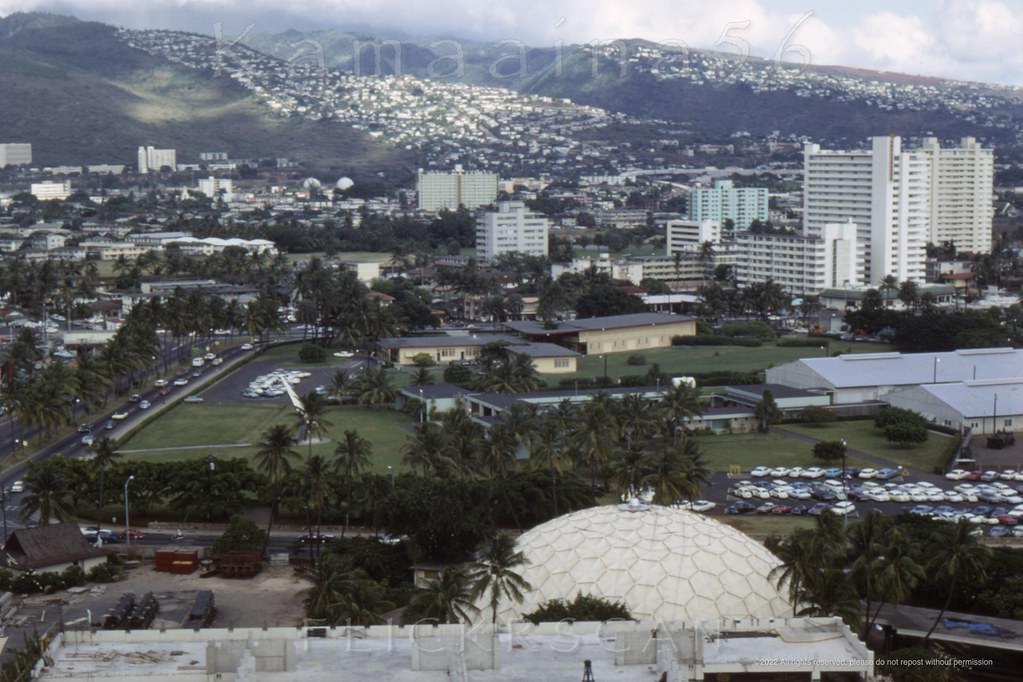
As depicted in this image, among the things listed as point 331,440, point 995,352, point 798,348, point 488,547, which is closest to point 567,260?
point 798,348

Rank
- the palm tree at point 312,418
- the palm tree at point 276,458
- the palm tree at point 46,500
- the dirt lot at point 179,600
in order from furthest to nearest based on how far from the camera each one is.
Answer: the palm tree at point 312,418 < the palm tree at point 276,458 < the palm tree at point 46,500 < the dirt lot at point 179,600

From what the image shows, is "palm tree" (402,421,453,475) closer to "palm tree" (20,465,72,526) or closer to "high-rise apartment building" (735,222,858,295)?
"palm tree" (20,465,72,526)

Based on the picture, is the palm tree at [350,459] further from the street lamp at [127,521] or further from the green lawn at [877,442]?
the green lawn at [877,442]

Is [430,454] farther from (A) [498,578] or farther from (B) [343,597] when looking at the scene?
(A) [498,578]

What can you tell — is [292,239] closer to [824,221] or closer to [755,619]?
[824,221]

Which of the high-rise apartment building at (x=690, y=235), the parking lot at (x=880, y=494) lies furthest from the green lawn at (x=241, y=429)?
the high-rise apartment building at (x=690, y=235)

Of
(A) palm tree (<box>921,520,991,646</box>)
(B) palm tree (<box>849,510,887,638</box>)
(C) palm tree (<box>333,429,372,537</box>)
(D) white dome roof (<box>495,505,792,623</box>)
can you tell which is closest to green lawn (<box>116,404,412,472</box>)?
(C) palm tree (<box>333,429,372,537</box>)

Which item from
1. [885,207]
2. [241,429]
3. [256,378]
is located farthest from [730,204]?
[241,429]
